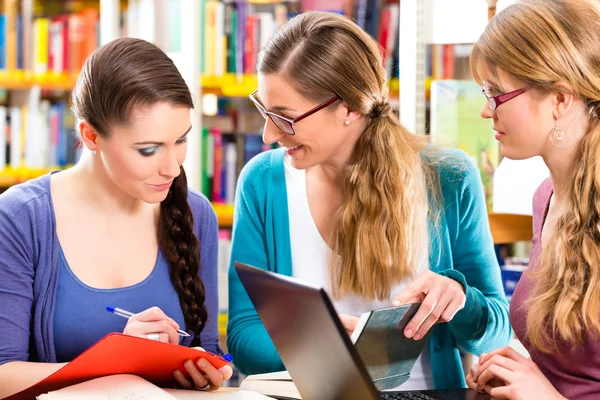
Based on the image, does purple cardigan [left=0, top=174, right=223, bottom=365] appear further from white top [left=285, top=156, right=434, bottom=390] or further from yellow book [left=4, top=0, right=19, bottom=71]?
yellow book [left=4, top=0, right=19, bottom=71]

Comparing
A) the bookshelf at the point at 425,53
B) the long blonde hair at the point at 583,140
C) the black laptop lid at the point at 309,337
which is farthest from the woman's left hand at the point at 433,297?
the bookshelf at the point at 425,53

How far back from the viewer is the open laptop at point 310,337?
95cm

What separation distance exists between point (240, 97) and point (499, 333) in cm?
202

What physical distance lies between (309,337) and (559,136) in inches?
24.8

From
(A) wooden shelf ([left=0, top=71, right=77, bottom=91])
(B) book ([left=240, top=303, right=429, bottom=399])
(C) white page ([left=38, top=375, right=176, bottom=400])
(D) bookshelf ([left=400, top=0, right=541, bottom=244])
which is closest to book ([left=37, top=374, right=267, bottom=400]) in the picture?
(C) white page ([left=38, top=375, right=176, bottom=400])

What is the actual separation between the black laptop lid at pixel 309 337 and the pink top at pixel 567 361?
1.58 feet

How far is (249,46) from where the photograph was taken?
326cm

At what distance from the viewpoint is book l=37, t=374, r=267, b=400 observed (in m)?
1.14

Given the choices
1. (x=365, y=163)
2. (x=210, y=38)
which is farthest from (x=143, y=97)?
(x=210, y=38)

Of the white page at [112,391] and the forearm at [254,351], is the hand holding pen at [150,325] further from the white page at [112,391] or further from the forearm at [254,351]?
the forearm at [254,351]

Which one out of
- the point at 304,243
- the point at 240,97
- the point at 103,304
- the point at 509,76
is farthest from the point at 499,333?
the point at 240,97

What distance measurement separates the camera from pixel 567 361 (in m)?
1.36

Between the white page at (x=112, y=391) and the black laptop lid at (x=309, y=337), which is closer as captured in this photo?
the black laptop lid at (x=309, y=337)

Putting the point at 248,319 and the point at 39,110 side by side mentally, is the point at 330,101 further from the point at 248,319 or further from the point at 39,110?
the point at 39,110
